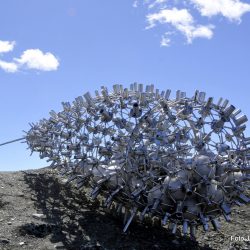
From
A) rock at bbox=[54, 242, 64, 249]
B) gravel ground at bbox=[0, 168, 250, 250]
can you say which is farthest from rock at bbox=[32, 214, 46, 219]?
rock at bbox=[54, 242, 64, 249]

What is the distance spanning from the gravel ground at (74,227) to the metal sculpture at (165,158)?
380 mm

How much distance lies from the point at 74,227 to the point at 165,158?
174cm

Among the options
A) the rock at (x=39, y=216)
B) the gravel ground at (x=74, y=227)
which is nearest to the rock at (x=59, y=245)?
the gravel ground at (x=74, y=227)

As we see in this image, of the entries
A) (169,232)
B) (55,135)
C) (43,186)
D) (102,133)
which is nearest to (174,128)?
(102,133)

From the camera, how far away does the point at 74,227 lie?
680 centimetres

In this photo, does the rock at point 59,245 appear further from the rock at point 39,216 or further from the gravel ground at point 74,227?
the rock at point 39,216

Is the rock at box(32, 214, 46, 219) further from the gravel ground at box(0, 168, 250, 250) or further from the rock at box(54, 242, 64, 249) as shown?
the rock at box(54, 242, 64, 249)

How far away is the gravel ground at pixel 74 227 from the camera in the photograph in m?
6.29

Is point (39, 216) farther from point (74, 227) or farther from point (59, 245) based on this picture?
point (59, 245)

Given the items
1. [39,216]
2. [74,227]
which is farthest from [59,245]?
[39,216]

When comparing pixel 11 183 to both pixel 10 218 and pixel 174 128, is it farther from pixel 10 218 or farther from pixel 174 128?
pixel 174 128

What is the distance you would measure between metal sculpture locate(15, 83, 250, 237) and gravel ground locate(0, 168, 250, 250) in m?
0.38

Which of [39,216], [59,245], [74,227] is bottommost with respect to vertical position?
[59,245]

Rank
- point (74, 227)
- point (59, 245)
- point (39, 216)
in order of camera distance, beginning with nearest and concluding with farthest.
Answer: point (59, 245), point (74, 227), point (39, 216)
